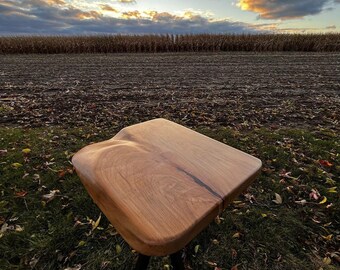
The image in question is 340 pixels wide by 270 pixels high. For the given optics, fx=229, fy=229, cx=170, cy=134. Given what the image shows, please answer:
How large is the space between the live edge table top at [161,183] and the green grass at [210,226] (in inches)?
50.3

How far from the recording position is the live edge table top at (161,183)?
73 cm

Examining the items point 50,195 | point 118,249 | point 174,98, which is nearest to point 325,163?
point 118,249

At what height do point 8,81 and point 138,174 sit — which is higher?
point 138,174

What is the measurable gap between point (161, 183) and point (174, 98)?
5.23m

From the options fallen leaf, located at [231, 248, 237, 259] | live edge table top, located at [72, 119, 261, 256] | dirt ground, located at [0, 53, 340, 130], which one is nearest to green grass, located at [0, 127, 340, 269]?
fallen leaf, located at [231, 248, 237, 259]

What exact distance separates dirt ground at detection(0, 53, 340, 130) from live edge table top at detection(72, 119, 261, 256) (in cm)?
343

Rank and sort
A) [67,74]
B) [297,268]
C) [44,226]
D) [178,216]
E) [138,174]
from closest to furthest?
[178,216] < [138,174] < [297,268] < [44,226] < [67,74]

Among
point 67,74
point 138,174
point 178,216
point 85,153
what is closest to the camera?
point 178,216

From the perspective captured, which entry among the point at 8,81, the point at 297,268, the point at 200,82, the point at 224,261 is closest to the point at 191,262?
the point at 224,261

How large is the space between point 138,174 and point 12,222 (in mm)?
2107

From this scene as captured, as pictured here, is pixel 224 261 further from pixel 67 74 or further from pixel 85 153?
pixel 67 74

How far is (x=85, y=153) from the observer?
1024 mm

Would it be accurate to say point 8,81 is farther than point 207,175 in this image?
Yes

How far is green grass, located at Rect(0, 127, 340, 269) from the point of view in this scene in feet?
6.45
